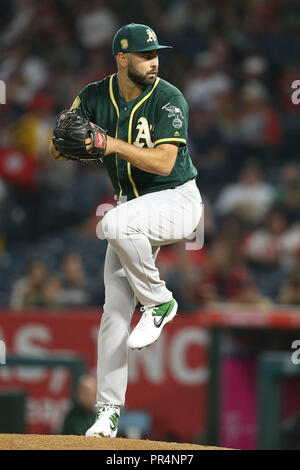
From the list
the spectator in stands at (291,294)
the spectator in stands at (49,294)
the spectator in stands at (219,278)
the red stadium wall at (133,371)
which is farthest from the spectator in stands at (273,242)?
the spectator in stands at (49,294)

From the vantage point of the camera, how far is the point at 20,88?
44.5 ft

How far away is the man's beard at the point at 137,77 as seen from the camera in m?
5.11

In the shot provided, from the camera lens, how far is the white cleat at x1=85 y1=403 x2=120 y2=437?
17.0 feet

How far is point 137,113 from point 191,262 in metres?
5.30

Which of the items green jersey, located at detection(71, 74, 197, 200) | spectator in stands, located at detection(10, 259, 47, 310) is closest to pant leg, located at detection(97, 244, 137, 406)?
green jersey, located at detection(71, 74, 197, 200)

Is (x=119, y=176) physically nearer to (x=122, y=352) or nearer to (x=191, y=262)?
(x=122, y=352)

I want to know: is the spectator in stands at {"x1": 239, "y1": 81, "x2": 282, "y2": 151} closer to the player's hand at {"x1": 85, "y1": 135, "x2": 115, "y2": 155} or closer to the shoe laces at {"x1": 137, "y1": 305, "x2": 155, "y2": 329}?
the shoe laces at {"x1": 137, "y1": 305, "x2": 155, "y2": 329}

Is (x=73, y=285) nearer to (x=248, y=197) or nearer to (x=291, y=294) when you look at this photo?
(x=291, y=294)

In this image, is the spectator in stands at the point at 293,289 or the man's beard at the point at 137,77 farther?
the spectator in stands at the point at 293,289

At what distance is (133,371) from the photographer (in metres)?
9.54

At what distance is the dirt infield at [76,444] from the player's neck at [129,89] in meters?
1.78

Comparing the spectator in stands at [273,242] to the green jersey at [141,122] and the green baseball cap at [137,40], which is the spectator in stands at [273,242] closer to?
the green jersey at [141,122]

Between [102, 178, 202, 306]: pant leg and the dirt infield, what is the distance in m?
0.74

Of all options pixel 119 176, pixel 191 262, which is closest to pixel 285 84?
pixel 191 262
